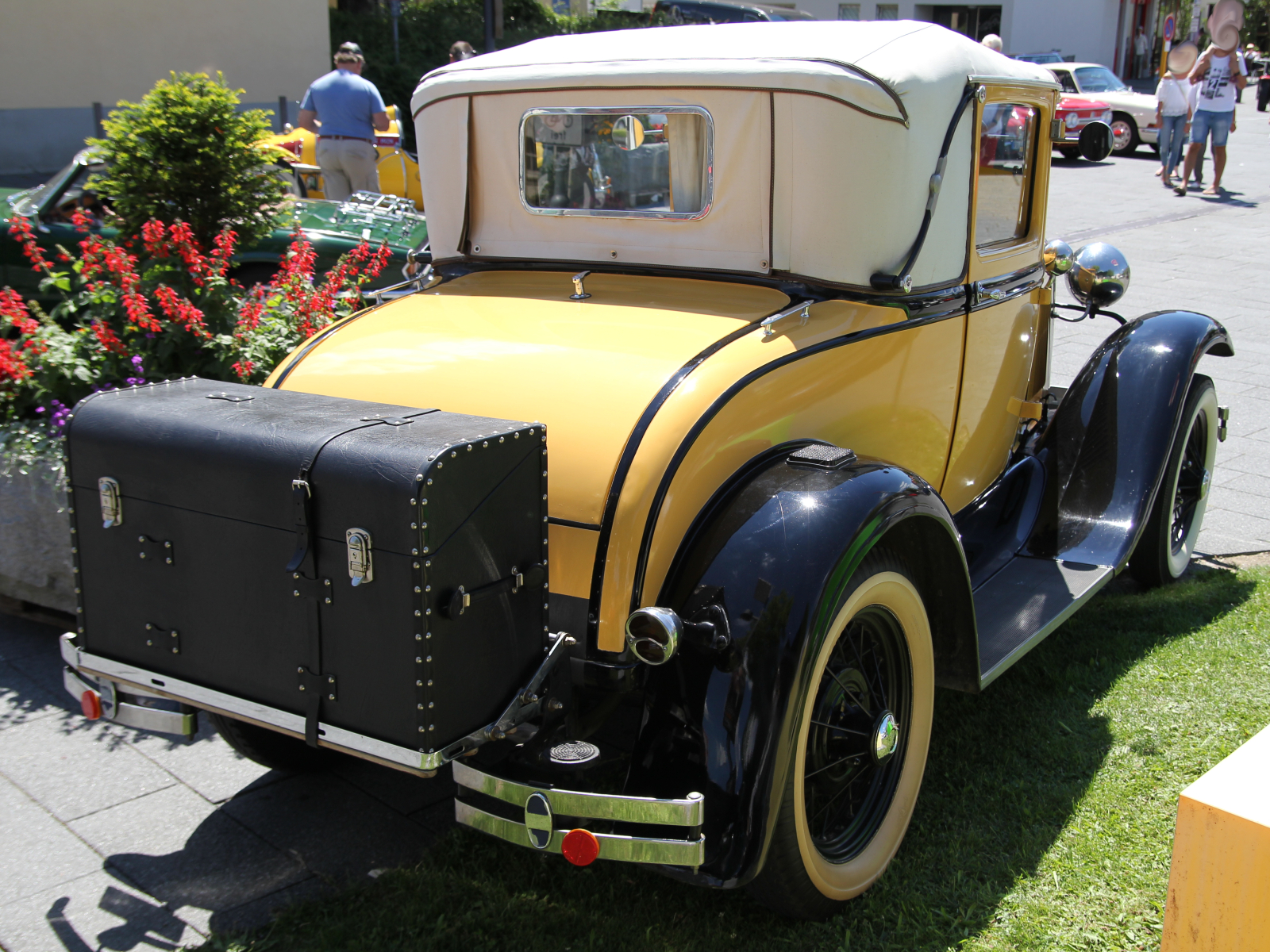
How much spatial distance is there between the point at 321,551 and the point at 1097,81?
21.0 metres

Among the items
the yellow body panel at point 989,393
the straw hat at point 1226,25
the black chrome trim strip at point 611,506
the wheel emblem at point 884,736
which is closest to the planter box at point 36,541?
the black chrome trim strip at point 611,506

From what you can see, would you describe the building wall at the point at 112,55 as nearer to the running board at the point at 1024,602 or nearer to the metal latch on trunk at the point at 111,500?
the metal latch on trunk at the point at 111,500

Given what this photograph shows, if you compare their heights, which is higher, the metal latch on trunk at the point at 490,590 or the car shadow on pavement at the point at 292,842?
the metal latch on trunk at the point at 490,590

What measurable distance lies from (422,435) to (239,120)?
10.4ft

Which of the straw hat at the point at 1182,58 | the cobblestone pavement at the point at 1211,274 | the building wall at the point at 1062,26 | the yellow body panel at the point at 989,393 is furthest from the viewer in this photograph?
the building wall at the point at 1062,26

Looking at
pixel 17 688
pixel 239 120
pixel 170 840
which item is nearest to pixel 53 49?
pixel 239 120

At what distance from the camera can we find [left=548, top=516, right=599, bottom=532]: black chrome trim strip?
2496 millimetres

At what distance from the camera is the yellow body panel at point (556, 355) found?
2564mm

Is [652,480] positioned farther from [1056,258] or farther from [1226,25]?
[1226,25]

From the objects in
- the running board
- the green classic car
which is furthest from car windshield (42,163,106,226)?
the running board

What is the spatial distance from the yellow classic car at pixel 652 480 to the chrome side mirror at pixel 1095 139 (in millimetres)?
368

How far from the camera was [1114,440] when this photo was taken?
13.3ft

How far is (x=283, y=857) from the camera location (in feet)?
9.90

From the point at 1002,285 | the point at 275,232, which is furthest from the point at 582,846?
the point at 275,232
